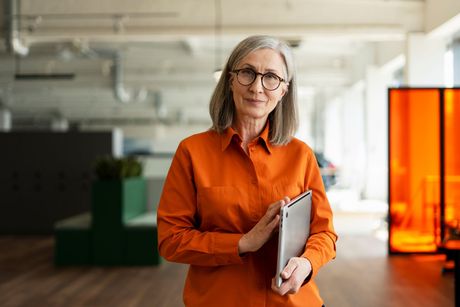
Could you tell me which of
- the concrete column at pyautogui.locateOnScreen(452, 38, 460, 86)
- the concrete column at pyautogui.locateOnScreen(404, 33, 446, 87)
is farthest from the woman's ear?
the concrete column at pyautogui.locateOnScreen(452, 38, 460, 86)

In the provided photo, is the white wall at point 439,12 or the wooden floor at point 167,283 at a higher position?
the white wall at point 439,12

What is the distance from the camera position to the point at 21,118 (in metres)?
34.3

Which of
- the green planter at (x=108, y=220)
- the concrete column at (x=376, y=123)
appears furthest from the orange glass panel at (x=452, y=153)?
the concrete column at (x=376, y=123)

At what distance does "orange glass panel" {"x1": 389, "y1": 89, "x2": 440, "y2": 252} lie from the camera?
307 inches

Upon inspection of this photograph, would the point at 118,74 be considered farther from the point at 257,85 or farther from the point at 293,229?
the point at 293,229

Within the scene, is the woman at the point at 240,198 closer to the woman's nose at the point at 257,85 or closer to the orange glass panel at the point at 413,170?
the woman's nose at the point at 257,85

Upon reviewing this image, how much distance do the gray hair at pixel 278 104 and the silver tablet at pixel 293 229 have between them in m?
0.18

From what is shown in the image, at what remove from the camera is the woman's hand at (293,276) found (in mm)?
1224

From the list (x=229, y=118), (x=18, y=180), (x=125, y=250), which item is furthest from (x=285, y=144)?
(x=18, y=180)

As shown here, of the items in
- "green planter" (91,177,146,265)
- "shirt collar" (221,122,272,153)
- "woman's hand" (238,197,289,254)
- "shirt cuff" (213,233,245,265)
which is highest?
"shirt collar" (221,122,272,153)

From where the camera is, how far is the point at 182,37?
403 inches

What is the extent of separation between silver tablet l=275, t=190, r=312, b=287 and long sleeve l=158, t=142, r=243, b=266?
0.12 m

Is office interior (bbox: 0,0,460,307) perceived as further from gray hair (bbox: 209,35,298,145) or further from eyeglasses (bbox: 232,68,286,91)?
eyeglasses (bbox: 232,68,286,91)

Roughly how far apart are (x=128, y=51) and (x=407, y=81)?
8.80 meters
